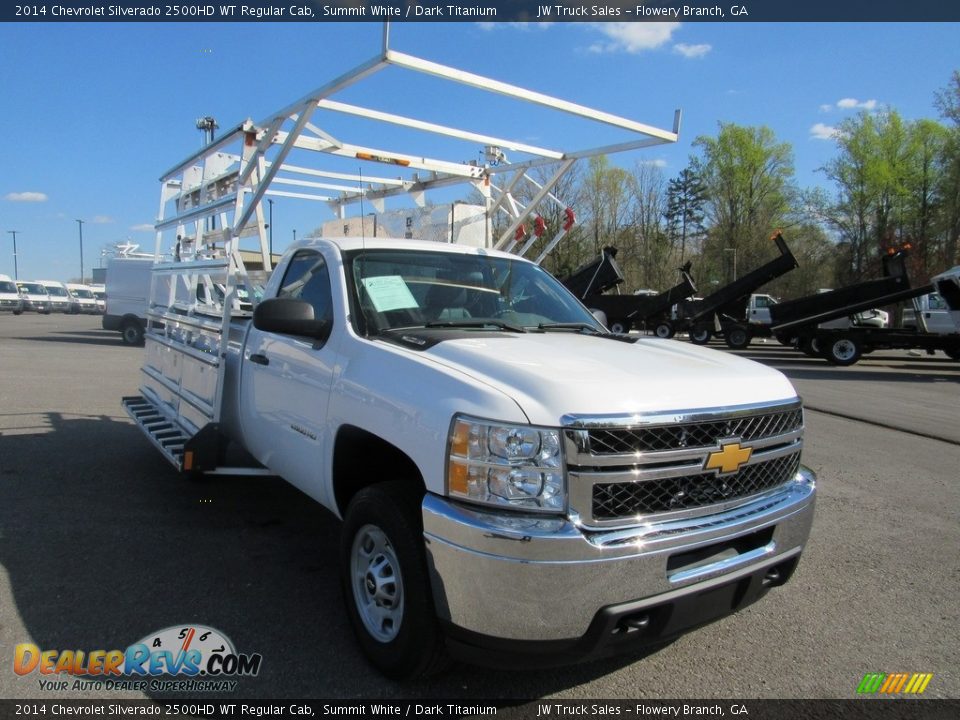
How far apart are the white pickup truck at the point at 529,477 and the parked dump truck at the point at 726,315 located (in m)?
20.5

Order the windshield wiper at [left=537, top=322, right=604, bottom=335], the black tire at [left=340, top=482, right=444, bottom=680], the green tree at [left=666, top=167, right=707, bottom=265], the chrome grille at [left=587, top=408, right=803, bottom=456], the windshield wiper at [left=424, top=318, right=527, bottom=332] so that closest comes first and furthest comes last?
the chrome grille at [left=587, top=408, right=803, bottom=456]
the black tire at [left=340, top=482, right=444, bottom=680]
the windshield wiper at [left=424, top=318, right=527, bottom=332]
the windshield wiper at [left=537, top=322, right=604, bottom=335]
the green tree at [left=666, top=167, right=707, bottom=265]

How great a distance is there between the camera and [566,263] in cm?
2978

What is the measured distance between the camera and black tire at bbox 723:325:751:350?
78.3ft

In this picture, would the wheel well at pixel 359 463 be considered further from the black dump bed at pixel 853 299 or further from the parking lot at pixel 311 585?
the black dump bed at pixel 853 299

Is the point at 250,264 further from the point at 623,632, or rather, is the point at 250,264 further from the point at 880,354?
the point at 880,354

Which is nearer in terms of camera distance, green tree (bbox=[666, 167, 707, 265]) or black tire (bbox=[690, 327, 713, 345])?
black tire (bbox=[690, 327, 713, 345])

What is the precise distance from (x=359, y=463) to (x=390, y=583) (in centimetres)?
66

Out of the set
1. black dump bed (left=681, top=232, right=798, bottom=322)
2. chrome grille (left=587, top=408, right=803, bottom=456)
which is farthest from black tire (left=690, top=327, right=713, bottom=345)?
chrome grille (left=587, top=408, right=803, bottom=456)

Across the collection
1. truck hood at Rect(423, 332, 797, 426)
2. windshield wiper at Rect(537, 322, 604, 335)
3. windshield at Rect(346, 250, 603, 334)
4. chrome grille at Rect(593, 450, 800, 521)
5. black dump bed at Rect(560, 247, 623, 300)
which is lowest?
chrome grille at Rect(593, 450, 800, 521)

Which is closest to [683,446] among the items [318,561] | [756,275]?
[318,561]

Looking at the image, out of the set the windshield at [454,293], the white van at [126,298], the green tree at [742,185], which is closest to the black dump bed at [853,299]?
the windshield at [454,293]

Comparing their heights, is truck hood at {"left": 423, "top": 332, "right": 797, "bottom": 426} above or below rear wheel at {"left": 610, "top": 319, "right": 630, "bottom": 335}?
above

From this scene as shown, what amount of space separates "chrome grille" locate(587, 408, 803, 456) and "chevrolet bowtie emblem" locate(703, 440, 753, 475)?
0.04 meters

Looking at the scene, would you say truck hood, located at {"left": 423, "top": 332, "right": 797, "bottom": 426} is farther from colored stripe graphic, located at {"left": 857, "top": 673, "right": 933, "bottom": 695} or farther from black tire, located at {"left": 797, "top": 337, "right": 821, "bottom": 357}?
black tire, located at {"left": 797, "top": 337, "right": 821, "bottom": 357}
